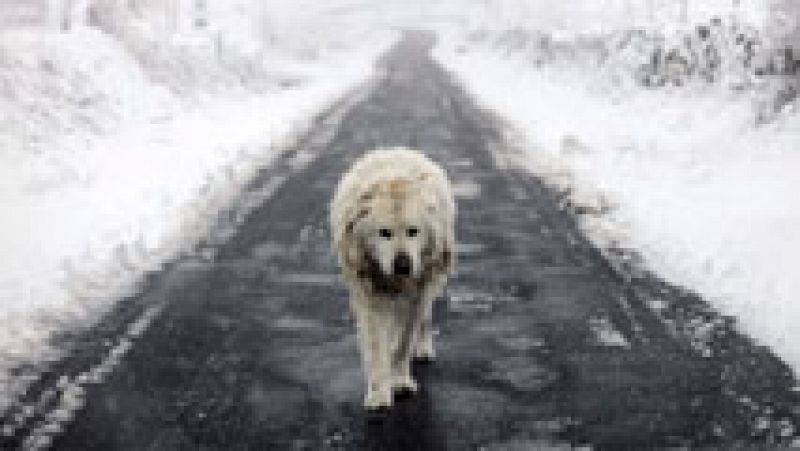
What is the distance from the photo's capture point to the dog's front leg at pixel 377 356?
7031mm

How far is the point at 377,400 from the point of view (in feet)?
23.1

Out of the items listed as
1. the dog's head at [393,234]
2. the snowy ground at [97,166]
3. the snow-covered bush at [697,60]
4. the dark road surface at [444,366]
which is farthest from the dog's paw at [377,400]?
the snow-covered bush at [697,60]

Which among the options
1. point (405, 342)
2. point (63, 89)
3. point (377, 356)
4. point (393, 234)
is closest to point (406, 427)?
point (377, 356)

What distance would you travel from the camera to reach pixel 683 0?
88.8 feet

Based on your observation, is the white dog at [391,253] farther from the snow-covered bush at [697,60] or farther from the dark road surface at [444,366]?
the snow-covered bush at [697,60]

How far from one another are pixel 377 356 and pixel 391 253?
826mm

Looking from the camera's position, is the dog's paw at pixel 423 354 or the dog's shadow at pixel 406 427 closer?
the dog's shadow at pixel 406 427

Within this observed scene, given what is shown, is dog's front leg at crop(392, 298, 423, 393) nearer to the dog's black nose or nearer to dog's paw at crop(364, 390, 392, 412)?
dog's paw at crop(364, 390, 392, 412)

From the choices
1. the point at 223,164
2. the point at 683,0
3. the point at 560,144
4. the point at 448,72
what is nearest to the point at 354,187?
the point at 223,164

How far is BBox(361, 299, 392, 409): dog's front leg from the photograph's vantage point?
7031 mm

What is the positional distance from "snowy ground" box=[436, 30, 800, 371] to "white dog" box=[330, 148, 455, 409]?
258 centimetres

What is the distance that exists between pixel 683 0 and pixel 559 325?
20.0m

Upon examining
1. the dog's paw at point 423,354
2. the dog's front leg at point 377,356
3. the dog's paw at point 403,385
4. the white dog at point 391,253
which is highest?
the white dog at point 391,253

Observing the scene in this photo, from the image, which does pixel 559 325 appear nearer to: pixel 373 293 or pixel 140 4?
pixel 373 293
